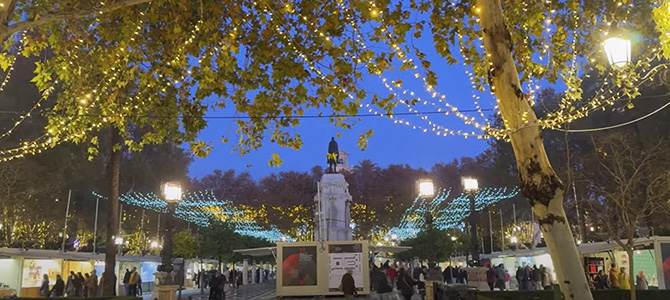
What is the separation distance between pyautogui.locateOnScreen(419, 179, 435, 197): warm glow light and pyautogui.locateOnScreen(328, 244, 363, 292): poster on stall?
3498mm

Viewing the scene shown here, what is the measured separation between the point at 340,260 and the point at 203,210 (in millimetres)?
15448

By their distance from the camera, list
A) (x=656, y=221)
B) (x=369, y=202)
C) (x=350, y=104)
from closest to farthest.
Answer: (x=350, y=104) → (x=656, y=221) → (x=369, y=202)

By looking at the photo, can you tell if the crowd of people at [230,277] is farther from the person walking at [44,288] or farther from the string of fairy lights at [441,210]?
the string of fairy lights at [441,210]

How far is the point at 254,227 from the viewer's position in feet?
140

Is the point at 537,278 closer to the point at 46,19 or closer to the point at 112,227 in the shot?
the point at 112,227

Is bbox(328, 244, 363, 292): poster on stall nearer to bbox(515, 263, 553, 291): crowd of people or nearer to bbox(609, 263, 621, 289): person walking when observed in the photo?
bbox(515, 263, 553, 291): crowd of people

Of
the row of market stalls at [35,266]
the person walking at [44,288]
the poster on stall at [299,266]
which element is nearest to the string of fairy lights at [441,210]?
the poster on stall at [299,266]

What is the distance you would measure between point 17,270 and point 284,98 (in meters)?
15.7

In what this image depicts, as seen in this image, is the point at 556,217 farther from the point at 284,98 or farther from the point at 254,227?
the point at 254,227

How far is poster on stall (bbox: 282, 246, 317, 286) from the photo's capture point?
20.5 meters

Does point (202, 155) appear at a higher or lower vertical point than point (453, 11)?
lower

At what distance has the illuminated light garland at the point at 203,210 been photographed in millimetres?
26219

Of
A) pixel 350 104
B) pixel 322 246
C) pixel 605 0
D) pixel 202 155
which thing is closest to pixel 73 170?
pixel 322 246

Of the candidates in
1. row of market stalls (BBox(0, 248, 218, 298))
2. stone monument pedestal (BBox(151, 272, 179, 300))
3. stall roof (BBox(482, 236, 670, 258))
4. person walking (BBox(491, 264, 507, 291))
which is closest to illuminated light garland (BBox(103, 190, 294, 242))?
row of market stalls (BBox(0, 248, 218, 298))
